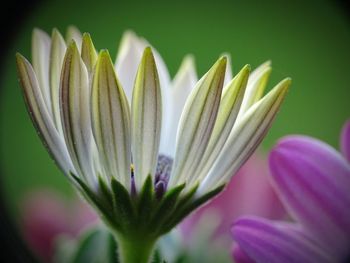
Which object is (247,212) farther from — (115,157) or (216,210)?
(115,157)

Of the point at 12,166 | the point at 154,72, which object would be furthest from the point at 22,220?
the point at 154,72

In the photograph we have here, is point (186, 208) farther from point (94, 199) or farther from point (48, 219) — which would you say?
point (48, 219)

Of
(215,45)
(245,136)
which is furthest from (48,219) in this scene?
(215,45)

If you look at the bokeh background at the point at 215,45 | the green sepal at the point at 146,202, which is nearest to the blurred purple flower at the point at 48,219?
the bokeh background at the point at 215,45

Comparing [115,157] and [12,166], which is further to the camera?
[12,166]

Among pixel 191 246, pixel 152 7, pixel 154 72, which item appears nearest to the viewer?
pixel 154 72

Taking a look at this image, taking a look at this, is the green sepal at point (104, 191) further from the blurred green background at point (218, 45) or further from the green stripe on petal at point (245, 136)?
the blurred green background at point (218, 45)
